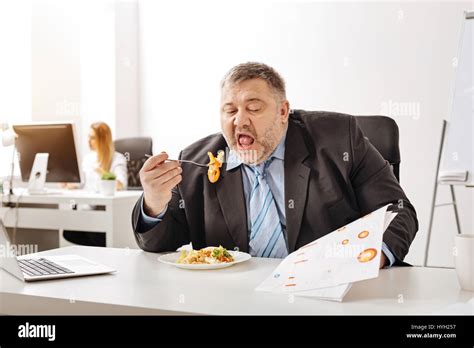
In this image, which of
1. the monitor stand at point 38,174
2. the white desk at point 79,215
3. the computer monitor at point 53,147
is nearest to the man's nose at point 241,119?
the white desk at point 79,215

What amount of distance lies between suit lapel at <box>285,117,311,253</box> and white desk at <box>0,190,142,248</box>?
1.62 meters

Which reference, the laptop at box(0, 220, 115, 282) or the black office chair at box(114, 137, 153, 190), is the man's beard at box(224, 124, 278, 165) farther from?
the black office chair at box(114, 137, 153, 190)

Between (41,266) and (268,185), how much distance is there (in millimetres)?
760

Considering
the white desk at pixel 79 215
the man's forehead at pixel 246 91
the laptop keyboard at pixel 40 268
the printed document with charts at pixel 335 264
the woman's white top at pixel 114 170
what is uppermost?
the man's forehead at pixel 246 91

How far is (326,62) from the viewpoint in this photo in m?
4.68

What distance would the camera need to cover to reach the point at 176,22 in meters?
5.35

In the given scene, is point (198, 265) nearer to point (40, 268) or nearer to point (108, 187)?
point (40, 268)

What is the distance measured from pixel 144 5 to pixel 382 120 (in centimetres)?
408

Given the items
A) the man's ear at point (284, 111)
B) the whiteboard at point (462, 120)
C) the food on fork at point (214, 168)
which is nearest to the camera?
the food on fork at point (214, 168)

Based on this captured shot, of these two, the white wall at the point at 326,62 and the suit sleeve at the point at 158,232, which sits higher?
the white wall at the point at 326,62

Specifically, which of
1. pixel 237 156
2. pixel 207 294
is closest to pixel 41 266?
pixel 207 294

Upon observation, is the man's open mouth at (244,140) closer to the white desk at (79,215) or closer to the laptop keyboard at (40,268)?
the laptop keyboard at (40,268)

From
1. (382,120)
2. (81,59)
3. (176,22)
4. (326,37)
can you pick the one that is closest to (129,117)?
(81,59)

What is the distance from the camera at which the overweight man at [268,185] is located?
1.69m
